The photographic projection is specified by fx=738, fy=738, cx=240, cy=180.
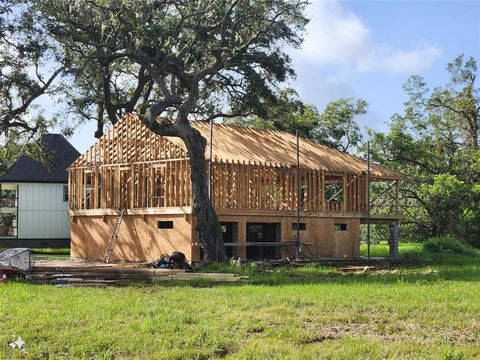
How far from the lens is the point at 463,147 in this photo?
44.3m

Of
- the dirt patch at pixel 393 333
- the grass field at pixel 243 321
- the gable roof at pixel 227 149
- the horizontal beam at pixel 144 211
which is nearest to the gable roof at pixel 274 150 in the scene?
the gable roof at pixel 227 149

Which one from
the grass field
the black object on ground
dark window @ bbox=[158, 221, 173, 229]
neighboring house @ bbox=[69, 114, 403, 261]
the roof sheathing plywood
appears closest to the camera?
the grass field

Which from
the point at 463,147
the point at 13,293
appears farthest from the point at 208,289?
the point at 463,147

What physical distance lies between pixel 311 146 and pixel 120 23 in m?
12.0

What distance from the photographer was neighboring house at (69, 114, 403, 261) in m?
25.5

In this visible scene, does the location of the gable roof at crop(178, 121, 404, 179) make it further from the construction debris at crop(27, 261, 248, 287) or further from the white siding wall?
the white siding wall

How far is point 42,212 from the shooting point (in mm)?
43344

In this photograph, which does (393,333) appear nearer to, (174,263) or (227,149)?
(174,263)

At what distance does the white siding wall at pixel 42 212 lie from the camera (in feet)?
141

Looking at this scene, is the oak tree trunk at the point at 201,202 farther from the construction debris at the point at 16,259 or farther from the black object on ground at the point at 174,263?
the construction debris at the point at 16,259

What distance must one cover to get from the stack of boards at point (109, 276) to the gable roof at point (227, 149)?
805cm

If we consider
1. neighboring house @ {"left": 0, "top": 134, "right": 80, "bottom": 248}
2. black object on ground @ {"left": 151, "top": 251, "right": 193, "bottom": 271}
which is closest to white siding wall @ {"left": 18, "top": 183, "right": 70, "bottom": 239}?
neighboring house @ {"left": 0, "top": 134, "right": 80, "bottom": 248}

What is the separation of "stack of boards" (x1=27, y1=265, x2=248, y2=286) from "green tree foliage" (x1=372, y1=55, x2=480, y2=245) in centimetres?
2528

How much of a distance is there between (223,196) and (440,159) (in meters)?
22.1
